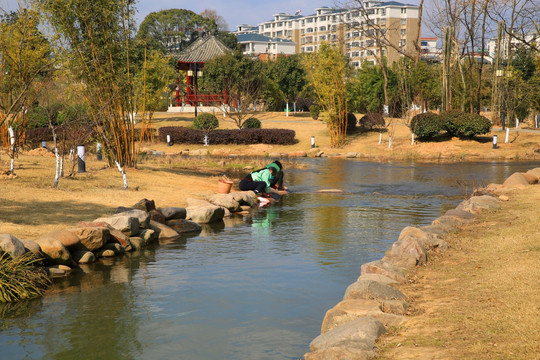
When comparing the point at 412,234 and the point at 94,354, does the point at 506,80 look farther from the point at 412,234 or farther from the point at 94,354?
the point at 94,354

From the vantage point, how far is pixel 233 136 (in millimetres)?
39656

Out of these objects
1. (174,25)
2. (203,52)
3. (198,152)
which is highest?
(174,25)

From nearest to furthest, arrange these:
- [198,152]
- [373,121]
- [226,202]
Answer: [226,202], [198,152], [373,121]

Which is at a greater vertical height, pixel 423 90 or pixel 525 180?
pixel 423 90

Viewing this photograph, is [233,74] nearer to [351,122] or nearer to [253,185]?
[351,122]

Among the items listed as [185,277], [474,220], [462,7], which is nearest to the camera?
[185,277]

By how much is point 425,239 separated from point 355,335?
14.9 feet

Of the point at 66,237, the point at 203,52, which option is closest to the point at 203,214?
the point at 66,237

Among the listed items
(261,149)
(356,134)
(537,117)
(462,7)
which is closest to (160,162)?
(261,149)

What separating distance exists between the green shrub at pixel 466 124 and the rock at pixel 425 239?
2688cm

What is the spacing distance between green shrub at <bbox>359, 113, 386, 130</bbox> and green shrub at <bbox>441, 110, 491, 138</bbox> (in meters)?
5.61

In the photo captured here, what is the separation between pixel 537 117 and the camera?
4972 centimetres

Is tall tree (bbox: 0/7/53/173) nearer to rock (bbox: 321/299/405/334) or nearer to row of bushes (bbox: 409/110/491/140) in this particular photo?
rock (bbox: 321/299/405/334)

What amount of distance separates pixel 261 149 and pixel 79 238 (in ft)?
90.4
